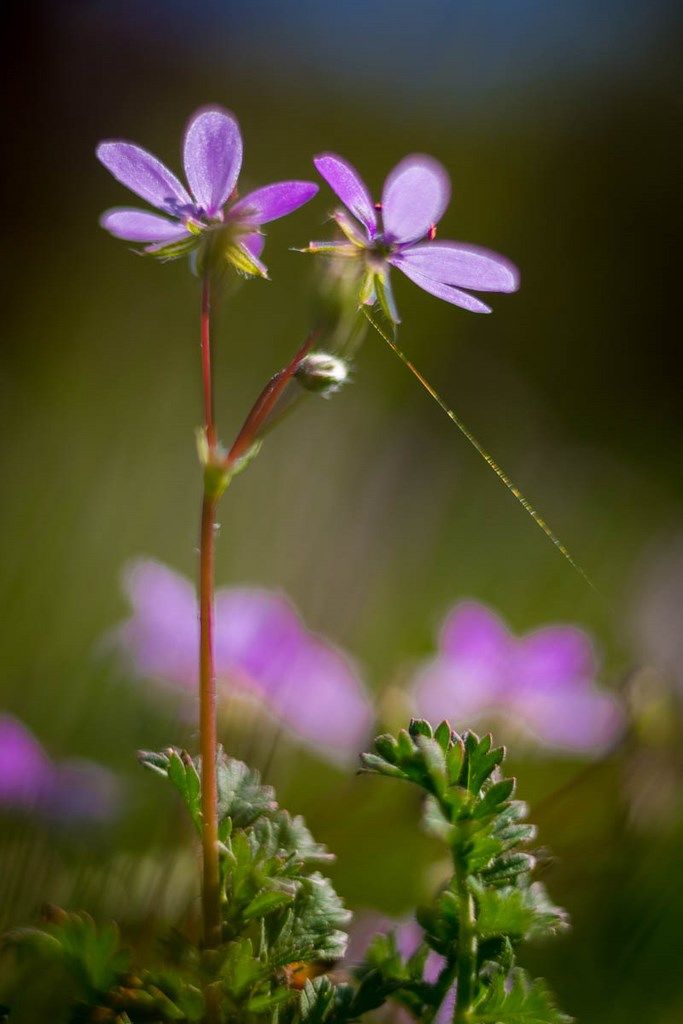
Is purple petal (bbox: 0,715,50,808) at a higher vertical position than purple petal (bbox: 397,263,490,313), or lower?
lower

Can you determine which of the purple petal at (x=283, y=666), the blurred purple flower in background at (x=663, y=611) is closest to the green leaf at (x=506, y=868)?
the purple petal at (x=283, y=666)

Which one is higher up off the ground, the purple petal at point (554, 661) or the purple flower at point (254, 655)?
the purple petal at point (554, 661)

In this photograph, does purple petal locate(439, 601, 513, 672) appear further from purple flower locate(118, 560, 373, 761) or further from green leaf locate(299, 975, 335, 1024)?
green leaf locate(299, 975, 335, 1024)

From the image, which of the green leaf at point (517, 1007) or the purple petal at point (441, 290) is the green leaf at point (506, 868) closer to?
the green leaf at point (517, 1007)

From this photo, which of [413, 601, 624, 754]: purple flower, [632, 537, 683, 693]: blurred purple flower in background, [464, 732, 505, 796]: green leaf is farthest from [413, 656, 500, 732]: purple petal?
[464, 732, 505, 796]: green leaf

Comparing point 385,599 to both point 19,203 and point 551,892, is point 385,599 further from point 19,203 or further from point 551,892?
point 19,203

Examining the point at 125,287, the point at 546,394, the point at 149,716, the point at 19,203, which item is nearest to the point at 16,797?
the point at 149,716
